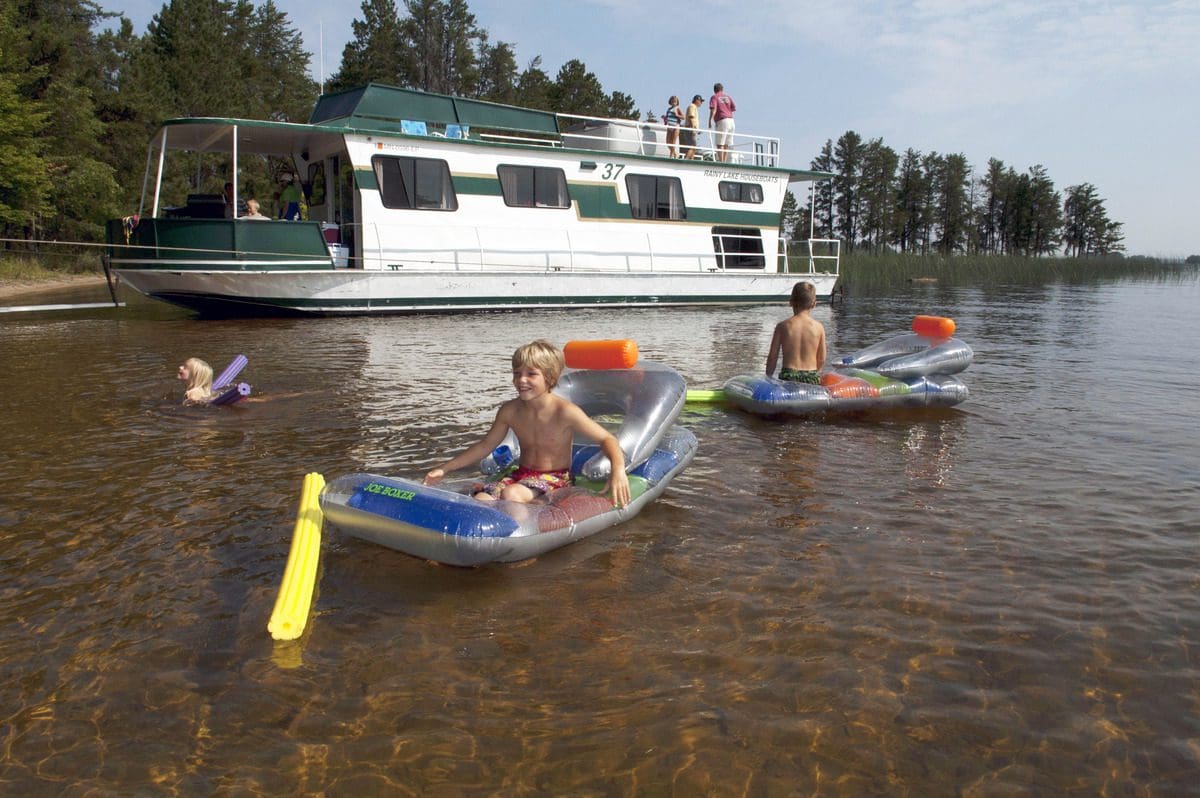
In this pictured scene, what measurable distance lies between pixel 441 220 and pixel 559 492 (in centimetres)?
1347

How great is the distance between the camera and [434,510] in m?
4.18

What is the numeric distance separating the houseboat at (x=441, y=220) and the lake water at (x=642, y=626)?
836 cm

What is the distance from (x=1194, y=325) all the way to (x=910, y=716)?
20.5 metres

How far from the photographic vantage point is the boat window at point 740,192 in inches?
839

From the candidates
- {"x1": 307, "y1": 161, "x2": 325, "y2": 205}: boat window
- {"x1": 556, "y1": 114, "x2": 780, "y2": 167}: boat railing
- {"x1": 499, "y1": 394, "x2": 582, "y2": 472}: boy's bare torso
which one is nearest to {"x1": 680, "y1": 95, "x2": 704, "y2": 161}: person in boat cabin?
{"x1": 556, "y1": 114, "x2": 780, "y2": 167}: boat railing

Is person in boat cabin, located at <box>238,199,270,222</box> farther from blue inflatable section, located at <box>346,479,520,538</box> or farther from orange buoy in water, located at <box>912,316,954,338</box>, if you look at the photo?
blue inflatable section, located at <box>346,479,520,538</box>

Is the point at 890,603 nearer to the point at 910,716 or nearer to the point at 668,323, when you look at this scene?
the point at 910,716

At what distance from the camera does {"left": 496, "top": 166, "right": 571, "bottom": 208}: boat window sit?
Answer: 1813 cm

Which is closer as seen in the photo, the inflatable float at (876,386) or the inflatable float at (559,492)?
the inflatable float at (559,492)

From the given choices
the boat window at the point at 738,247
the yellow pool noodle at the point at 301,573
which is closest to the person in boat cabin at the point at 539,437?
the yellow pool noodle at the point at 301,573

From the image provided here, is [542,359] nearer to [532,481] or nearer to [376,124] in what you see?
[532,481]

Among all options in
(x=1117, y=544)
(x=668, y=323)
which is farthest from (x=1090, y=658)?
(x=668, y=323)

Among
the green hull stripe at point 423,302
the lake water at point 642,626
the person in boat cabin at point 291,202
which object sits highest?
the person in boat cabin at point 291,202

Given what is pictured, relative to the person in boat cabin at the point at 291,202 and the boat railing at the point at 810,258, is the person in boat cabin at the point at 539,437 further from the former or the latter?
the boat railing at the point at 810,258
